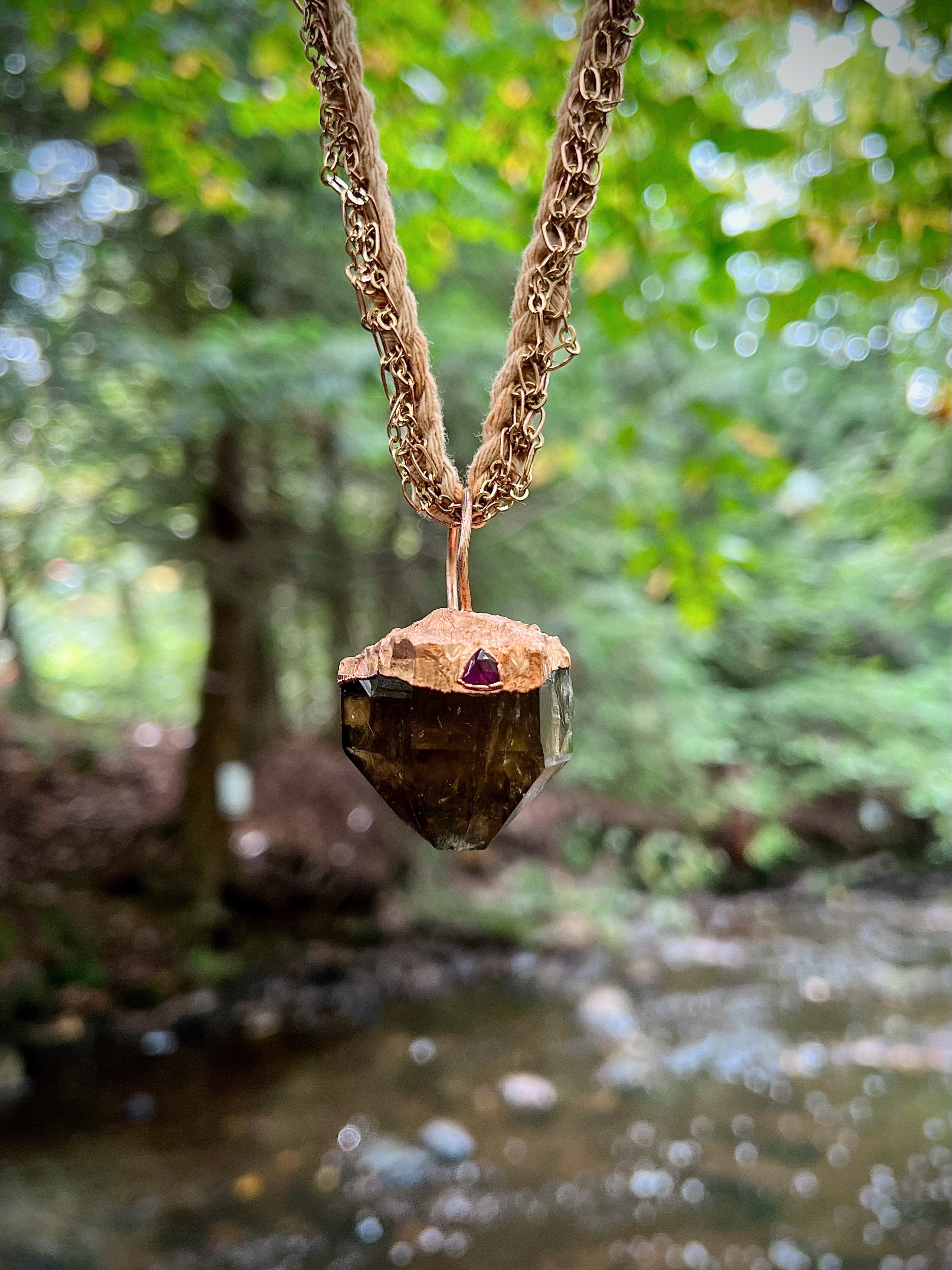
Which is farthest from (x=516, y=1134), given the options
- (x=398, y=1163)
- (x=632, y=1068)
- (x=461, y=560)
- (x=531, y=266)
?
(x=531, y=266)

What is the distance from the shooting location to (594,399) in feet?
15.5

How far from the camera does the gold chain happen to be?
30.6 inches

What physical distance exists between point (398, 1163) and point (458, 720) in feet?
12.9

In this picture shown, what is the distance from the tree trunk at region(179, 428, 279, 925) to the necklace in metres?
4.29

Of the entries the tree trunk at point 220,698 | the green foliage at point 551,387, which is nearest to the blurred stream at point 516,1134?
the tree trunk at point 220,698

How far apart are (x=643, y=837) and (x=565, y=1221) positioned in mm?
4244

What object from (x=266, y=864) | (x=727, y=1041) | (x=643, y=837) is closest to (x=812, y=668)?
(x=643, y=837)

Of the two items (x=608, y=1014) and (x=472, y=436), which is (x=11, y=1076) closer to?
(x=608, y=1014)

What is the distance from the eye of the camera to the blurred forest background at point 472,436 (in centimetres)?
212

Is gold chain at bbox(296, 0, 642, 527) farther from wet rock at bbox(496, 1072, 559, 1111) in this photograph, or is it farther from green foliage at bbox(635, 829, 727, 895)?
green foliage at bbox(635, 829, 727, 895)

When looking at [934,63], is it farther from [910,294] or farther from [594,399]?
[594,399]

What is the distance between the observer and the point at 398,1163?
12.9 feet

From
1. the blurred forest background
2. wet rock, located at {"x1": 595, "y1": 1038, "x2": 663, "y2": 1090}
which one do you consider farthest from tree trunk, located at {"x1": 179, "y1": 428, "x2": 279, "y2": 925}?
wet rock, located at {"x1": 595, "y1": 1038, "x2": 663, "y2": 1090}

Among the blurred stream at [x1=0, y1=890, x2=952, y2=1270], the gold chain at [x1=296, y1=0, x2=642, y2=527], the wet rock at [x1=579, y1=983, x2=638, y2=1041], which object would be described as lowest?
the wet rock at [x1=579, y1=983, x2=638, y2=1041]
